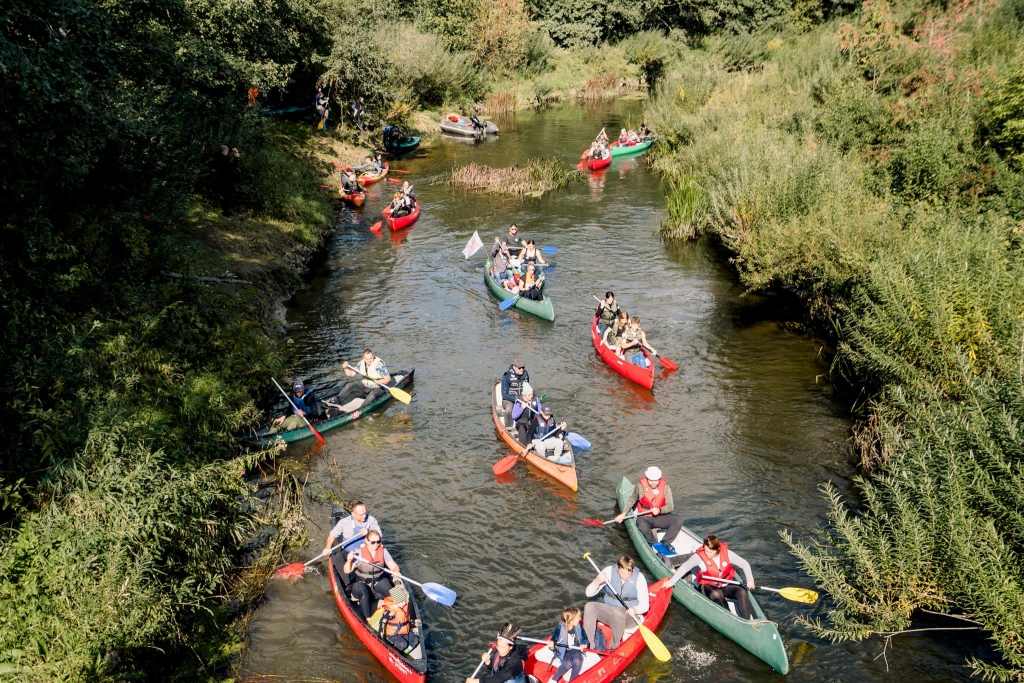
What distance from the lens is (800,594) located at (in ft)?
35.3

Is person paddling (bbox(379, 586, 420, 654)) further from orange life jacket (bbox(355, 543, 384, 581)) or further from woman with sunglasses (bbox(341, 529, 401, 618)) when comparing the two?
orange life jacket (bbox(355, 543, 384, 581))

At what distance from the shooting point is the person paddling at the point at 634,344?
1773cm

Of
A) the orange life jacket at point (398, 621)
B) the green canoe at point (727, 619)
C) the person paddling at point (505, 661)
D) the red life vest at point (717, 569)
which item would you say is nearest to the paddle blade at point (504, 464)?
the green canoe at point (727, 619)

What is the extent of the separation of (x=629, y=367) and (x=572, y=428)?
2555mm

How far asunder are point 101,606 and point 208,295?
1000cm

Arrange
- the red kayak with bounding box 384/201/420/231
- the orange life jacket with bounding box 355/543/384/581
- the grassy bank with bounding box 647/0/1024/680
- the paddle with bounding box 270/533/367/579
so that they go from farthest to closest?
the red kayak with bounding box 384/201/420/231 < the paddle with bounding box 270/533/367/579 < the orange life jacket with bounding box 355/543/384/581 < the grassy bank with bounding box 647/0/1024/680

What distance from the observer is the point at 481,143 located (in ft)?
137

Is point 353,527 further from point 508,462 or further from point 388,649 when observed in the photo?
point 508,462

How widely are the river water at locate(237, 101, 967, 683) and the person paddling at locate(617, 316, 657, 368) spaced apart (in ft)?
2.18

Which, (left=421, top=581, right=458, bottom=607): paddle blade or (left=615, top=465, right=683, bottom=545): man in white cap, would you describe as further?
(left=615, top=465, right=683, bottom=545): man in white cap

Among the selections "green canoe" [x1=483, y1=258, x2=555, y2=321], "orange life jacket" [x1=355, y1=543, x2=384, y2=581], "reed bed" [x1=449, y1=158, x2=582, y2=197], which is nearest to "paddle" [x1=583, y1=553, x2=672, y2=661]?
"orange life jacket" [x1=355, y1=543, x2=384, y2=581]

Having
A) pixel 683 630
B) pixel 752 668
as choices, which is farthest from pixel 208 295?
pixel 752 668

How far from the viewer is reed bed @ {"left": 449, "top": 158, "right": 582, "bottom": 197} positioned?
32.8 metres

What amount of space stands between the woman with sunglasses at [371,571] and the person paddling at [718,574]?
4.41 metres
